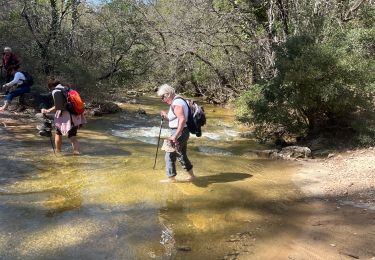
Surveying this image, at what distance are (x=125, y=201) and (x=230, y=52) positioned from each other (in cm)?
1400

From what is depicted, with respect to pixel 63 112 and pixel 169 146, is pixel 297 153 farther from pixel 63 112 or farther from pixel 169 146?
pixel 63 112

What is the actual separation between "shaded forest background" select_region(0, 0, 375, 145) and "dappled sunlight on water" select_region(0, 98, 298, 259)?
7.38ft

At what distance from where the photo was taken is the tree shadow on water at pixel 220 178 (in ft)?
25.2

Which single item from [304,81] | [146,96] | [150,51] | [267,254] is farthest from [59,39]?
[267,254]

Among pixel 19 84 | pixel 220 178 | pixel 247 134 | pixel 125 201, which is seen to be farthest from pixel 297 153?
pixel 19 84

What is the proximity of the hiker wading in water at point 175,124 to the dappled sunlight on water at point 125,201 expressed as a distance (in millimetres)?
323

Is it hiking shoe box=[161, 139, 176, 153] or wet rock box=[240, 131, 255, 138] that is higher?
hiking shoe box=[161, 139, 176, 153]

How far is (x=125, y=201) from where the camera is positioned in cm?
665

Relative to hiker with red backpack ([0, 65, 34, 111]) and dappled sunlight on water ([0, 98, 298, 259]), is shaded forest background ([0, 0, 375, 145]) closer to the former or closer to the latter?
dappled sunlight on water ([0, 98, 298, 259])

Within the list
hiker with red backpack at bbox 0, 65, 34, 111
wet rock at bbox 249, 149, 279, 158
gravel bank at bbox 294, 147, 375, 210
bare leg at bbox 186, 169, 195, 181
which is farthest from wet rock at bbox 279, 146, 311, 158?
hiker with red backpack at bbox 0, 65, 34, 111

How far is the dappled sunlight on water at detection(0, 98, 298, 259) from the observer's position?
509 cm

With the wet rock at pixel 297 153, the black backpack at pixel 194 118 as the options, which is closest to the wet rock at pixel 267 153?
the wet rock at pixel 297 153

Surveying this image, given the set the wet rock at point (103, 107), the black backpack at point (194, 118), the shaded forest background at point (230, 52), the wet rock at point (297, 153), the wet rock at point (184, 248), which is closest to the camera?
the wet rock at point (184, 248)

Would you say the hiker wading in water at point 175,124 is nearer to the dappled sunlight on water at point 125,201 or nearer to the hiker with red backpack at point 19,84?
the dappled sunlight on water at point 125,201
